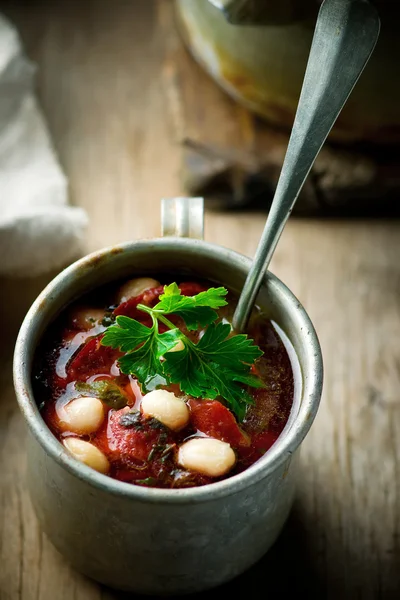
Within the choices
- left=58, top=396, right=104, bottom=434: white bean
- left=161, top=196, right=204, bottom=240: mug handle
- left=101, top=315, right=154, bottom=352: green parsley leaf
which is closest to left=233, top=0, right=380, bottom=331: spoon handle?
left=161, top=196, right=204, bottom=240: mug handle

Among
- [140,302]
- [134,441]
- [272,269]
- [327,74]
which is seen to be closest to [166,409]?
[134,441]

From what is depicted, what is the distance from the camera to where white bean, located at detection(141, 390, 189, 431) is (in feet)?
3.47

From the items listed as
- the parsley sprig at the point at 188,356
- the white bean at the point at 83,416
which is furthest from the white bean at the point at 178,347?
the white bean at the point at 83,416

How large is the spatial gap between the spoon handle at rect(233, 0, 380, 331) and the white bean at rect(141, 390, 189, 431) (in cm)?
30

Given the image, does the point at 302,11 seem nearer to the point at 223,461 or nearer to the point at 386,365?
the point at 386,365

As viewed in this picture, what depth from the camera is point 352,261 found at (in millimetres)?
1633

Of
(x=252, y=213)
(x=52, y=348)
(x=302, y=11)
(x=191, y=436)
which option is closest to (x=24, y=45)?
(x=252, y=213)

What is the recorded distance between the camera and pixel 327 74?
1080 mm

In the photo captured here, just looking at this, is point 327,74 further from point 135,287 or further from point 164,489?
point 164,489

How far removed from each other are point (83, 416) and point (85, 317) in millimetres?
177

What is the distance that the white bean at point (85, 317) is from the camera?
1181 millimetres

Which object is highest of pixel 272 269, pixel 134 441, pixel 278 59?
pixel 278 59

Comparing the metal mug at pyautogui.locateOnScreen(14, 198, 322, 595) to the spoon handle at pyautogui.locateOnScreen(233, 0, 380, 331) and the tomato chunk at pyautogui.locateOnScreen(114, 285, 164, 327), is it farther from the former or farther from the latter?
the spoon handle at pyautogui.locateOnScreen(233, 0, 380, 331)

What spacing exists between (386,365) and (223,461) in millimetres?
570
